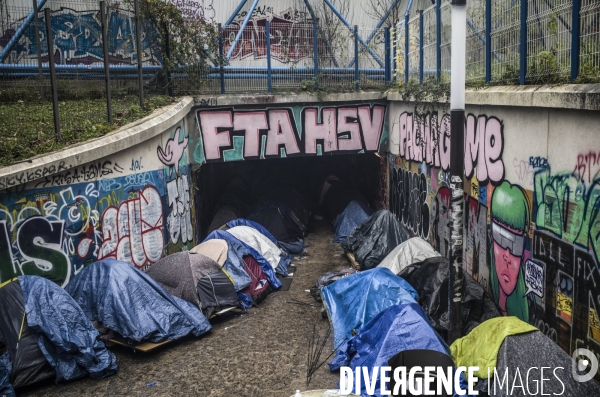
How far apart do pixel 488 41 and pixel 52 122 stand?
8570 millimetres

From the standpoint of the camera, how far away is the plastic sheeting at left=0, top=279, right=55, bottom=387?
24.2ft

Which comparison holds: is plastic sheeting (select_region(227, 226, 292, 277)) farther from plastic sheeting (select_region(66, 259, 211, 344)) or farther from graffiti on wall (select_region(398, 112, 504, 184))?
graffiti on wall (select_region(398, 112, 504, 184))

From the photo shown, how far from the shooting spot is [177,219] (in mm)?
12812

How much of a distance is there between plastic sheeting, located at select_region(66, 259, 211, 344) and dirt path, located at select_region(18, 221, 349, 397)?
37cm

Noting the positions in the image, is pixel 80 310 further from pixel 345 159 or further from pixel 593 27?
pixel 345 159

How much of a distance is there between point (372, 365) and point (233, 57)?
35.6ft

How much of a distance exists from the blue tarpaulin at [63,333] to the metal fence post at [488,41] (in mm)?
7666

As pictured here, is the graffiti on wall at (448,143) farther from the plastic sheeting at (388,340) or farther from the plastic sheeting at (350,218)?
the plastic sheeting at (388,340)

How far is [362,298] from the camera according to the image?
862 cm

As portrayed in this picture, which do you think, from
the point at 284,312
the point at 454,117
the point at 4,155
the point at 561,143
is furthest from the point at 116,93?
the point at 561,143

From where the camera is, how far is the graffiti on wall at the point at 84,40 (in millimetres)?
14031

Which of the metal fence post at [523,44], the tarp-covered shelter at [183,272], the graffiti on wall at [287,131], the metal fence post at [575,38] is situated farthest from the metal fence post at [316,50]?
the metal fence post at [575,38]

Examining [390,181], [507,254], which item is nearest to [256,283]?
[507,254]

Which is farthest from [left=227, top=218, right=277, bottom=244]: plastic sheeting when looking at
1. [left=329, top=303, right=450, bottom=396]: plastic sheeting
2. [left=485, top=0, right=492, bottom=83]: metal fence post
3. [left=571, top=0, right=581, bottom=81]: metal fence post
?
[left=571, top=0, right=581, bottom=81]: metal fence post
